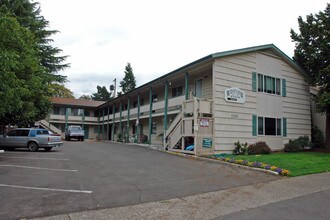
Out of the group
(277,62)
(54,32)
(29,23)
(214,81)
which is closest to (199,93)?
(214,81)

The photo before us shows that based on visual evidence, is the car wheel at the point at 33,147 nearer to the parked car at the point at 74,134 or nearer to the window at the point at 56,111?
the parked car at the point at 74,134

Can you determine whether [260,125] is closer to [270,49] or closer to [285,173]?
[270,49]

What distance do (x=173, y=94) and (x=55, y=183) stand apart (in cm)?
1803

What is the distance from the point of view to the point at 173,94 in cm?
2564

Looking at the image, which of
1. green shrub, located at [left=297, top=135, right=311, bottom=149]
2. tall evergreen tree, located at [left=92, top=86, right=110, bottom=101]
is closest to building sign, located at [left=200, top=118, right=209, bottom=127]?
green shrub, located at [left=297, top=135, right=311, bottom=149]

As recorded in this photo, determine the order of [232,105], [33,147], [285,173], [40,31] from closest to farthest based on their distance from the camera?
[285,173] < [232,105] < [33,147] < [40,31]

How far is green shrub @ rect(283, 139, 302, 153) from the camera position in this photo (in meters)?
19.3

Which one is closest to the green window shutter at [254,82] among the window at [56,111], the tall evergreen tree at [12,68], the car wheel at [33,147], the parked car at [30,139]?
the tall evergreen tree at [12,68]

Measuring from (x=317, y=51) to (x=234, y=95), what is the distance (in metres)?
7.78

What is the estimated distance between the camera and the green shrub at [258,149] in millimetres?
17250

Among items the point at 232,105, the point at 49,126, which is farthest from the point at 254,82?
the point at 49,126

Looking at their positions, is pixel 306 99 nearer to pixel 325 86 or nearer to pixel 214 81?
pixel 325 86

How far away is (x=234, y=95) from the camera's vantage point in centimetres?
1773

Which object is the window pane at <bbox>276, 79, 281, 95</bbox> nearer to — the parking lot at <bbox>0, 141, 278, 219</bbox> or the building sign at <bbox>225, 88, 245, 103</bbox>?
the building sign at <bbox>225, 88, 245, 103</bbox>
